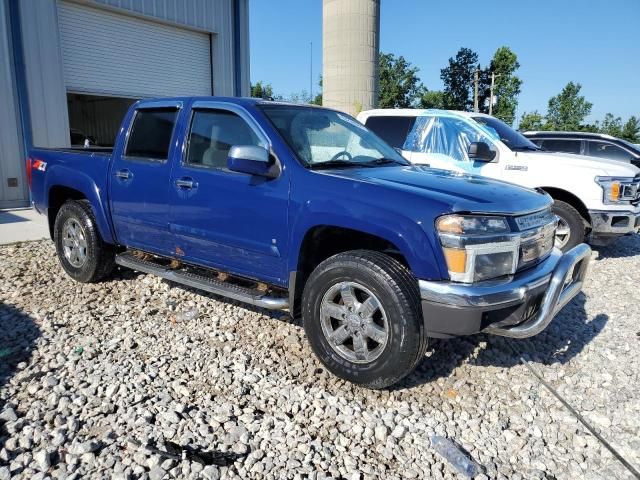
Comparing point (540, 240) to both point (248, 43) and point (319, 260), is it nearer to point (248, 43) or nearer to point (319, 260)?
point (319, 260)

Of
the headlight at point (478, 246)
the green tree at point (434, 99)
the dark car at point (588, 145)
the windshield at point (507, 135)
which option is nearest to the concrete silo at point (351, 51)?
the dark car at point (588, 145)

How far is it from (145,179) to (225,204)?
104cm

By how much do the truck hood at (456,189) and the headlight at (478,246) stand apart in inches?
3.0

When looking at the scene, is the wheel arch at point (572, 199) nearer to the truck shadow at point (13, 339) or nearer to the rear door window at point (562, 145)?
the rear door window at point (562, 145)

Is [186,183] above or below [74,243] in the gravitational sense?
above

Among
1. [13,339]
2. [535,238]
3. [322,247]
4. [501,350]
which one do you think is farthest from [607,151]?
[13,339]

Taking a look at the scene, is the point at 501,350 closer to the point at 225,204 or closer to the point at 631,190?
the point at 225,204

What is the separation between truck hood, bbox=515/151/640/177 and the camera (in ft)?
21.5

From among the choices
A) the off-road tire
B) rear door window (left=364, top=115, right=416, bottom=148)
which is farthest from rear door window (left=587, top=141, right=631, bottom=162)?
the off-road tire

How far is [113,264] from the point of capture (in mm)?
5297

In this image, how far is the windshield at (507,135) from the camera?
7.24 m

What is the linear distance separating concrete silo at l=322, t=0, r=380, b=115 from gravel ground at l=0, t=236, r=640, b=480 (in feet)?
56.5

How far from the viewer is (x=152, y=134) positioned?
4.62 metres

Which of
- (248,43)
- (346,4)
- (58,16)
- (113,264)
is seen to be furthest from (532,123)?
(113,264)
